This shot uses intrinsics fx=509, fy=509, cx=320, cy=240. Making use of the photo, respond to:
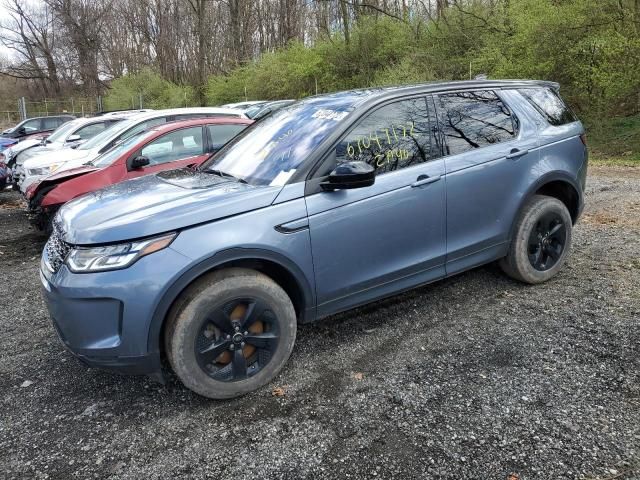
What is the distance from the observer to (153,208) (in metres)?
2.93

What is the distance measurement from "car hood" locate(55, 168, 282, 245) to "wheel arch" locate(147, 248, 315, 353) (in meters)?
0.24

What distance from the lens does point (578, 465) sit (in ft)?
7.73

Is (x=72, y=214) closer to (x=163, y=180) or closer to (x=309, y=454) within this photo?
(x=163, y=180)

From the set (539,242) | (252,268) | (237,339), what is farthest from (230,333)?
(539,242)

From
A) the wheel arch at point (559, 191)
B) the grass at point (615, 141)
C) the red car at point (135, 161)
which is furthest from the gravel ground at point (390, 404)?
the grass at point (615, 141)

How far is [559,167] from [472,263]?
3.91 feet

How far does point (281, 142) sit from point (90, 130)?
10.3 metres

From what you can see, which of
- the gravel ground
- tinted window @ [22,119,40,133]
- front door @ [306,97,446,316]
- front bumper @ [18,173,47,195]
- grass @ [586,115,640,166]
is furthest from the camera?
tinted window @ [22,119,40,133]

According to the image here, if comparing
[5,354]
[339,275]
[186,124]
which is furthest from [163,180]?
[186,124]

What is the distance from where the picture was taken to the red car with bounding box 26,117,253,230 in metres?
6.57

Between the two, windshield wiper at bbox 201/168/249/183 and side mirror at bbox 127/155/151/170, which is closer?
windshield wiper at bbox 201/168/249/183

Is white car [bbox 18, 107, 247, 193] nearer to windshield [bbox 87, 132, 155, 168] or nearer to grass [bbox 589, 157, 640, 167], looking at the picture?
windshield [bbox 87, 132, 155, 168]

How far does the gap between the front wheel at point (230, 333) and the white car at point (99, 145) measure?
5.94 m

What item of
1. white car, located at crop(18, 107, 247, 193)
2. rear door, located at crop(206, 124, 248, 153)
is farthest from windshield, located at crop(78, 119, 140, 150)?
rear door, located at crop(206, 124, 248, 153)
